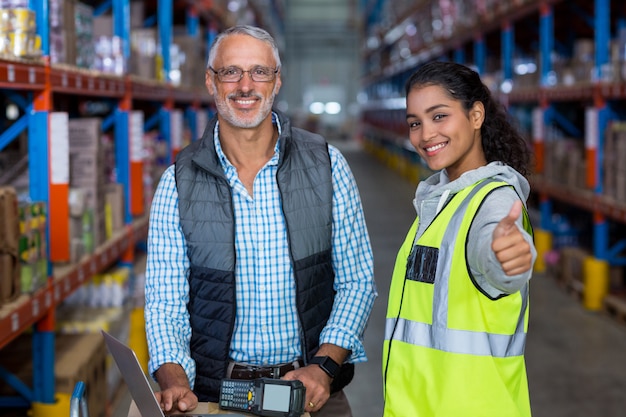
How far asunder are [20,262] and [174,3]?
498cm

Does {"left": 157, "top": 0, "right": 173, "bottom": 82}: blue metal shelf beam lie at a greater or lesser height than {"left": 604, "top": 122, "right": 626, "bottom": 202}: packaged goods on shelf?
greater

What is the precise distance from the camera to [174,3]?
25.3ft

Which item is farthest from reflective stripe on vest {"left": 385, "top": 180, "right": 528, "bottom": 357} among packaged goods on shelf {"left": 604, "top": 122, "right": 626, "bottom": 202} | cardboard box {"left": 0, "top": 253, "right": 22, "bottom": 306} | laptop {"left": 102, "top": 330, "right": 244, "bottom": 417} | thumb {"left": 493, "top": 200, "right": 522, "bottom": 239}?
packaged goods on shelf {"left": 604, "top": 122, "right": 626, "bottom": 202}

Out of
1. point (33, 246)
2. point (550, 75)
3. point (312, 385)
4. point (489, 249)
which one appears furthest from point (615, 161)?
point (489, 249)

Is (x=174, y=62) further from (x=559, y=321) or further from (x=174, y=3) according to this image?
(x=559, y=321)

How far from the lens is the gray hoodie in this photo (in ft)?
5.45

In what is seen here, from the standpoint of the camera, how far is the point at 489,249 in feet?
5.44

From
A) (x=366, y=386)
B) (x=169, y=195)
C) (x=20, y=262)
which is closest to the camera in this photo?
(x=169, y=195)

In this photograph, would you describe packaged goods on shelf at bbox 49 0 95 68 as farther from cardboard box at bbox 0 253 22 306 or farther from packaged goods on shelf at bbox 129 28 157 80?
packaged goods on shelf at bbox 129 28 157 80

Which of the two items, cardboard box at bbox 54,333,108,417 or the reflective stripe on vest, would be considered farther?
cardboard box at bbox 54,333,108,417

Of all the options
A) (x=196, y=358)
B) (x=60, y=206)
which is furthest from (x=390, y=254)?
(x=196, y=358)

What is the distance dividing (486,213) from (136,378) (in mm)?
814

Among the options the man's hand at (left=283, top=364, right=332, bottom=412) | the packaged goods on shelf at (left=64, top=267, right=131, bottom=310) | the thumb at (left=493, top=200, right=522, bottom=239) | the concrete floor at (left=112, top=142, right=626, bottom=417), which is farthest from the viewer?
the packaged goods on shelf at (left=64, top=267, right=131, bottom=310)

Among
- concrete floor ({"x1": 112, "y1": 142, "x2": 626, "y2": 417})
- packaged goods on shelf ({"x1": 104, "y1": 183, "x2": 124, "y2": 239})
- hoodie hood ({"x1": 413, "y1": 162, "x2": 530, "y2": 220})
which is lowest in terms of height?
concrete floor ({"x1": 112, "y1": 142, "x2": 626, "y2": 417})
